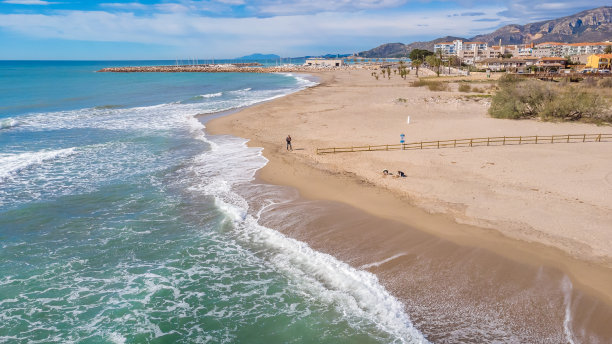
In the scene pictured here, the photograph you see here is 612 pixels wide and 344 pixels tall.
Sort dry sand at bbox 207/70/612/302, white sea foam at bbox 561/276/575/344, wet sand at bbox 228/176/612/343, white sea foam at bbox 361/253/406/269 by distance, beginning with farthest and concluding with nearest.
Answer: dry sand at bbox 207/70/612/302 < white sea foam at bbox 361/253/406/269 < wet sand at bbox 228/176/612/343 < white sea foam at bbox 561/276/575/344

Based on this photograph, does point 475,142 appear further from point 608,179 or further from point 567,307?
point 567,307

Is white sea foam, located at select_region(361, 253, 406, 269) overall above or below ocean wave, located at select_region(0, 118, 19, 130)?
below

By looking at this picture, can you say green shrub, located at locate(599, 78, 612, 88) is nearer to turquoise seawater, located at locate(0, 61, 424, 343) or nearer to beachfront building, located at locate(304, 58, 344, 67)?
turquoise seawater, located at locate(0, 61, 424, 343)

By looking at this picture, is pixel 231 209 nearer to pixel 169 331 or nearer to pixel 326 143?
pixel 169 331

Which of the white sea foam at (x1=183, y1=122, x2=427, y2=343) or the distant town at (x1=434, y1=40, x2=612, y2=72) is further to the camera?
the distant town at (x1=434, y1=40, x2=612, y2=72)

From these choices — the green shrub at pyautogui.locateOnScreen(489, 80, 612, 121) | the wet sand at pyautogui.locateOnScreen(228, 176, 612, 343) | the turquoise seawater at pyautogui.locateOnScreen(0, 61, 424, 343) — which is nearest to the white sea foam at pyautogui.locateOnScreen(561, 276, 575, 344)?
the wet sand at pyautogui.locateOnScreen(228, 176, 612, 343)

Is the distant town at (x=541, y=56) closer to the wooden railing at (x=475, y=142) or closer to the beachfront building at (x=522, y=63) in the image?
the beachfront building at (x=522, y=63)

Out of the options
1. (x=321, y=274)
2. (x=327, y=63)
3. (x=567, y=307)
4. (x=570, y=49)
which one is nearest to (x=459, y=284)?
(x=567, y=307)
